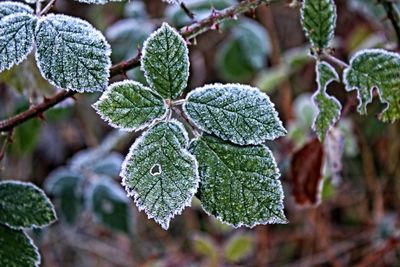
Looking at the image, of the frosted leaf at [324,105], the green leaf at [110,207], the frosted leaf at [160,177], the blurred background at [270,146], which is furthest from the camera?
the green leaf at [110,207]

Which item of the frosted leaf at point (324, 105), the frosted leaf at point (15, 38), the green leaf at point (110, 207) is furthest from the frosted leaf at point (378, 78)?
the green leaf at point (110, 207)

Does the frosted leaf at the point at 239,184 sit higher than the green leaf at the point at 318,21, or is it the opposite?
the green leaf at the point at 318,21

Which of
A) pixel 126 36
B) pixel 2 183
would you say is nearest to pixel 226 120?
pixel 2 183

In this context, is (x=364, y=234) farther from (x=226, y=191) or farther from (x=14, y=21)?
(x=14, y=21)

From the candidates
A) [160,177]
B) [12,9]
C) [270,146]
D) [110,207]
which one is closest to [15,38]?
[12,9]

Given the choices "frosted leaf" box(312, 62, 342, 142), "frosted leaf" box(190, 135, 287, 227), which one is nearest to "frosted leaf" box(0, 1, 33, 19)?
"frosted leaf" box(190, 135, 287, 227)

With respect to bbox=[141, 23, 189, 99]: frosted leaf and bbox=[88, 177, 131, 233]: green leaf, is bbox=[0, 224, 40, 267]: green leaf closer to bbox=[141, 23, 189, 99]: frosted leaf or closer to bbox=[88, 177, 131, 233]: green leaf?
bbox=[141, 23, 189, 99]: frosted leaf

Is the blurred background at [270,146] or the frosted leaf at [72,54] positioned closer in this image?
the frosted leaf at [72,54]

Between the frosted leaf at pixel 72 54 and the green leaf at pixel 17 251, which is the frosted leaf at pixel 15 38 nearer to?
the frosted leaf at pixel 72 54
